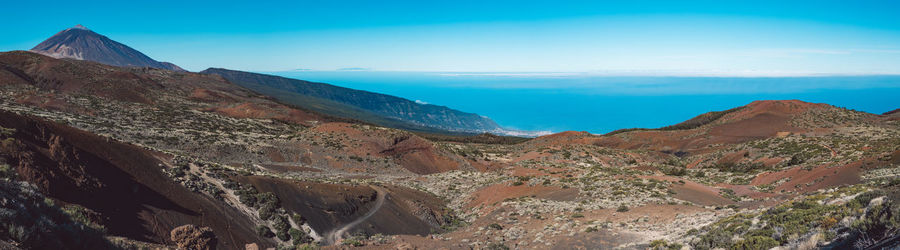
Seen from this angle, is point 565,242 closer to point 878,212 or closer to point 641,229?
point 641,229

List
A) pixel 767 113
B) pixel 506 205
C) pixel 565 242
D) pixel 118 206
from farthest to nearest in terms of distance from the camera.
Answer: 1. pixel 767 113
2. pixel 506 205
3. pixel 565 242
4. pixel 118 206

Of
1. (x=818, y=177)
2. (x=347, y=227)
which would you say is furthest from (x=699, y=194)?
(x=347, y=227)

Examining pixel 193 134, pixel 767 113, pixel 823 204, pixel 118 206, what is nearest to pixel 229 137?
pixel 193 134

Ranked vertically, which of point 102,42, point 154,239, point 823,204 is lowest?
point 154,239

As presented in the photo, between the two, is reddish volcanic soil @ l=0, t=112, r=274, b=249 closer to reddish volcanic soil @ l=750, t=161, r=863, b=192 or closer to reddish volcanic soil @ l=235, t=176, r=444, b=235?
reddish volcanic soil @ l=235, t=176, r=444, b=235

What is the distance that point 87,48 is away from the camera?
17825cm

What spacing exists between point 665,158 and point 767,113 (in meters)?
17.8

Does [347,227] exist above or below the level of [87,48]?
below

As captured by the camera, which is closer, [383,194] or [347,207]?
[347,207]

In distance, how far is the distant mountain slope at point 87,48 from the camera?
17250cm

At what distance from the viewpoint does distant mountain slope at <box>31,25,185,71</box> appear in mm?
172500

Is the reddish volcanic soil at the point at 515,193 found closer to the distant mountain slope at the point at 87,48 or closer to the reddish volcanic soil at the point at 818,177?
the reddish volcanic soil at the point at 818,177

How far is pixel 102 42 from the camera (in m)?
189

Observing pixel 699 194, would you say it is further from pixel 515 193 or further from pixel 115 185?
pixel 115 185
